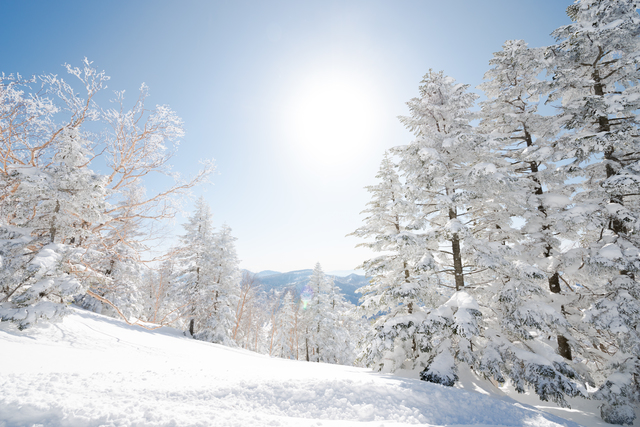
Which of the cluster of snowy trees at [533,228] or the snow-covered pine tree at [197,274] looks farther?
the snow-covered pine tree at [197,274]

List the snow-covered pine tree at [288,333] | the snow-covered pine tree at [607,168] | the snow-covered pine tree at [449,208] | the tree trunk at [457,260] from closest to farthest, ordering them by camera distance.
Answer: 1. the snow-covered pine tree at [607,168]
2. the snow-covered pine tree at [449,208]
3. the tree trunk at [457,260]
4. the snow-covered pine tree at [288,333]

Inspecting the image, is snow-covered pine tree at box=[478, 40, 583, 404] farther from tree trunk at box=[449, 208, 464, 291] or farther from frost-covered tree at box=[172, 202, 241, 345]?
frost-covered tree at box=[172, 202, 241, 345]

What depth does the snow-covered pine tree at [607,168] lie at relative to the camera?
6594 millimetres

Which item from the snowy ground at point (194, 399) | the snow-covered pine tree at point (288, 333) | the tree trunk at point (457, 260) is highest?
the tree trunk at point (457, 260)

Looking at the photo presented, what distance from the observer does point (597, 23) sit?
764 centimetres

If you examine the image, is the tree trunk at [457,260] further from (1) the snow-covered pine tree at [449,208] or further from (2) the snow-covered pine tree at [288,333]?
(2) the snow-covered pine tree at [288,333]

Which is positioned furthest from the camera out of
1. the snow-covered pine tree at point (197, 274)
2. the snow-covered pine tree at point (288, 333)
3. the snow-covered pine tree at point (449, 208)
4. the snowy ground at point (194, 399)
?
the snow-covered pine tree at point (288, 333)

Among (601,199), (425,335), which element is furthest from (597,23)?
(425,335)

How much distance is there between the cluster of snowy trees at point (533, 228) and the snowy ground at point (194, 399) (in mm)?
2286

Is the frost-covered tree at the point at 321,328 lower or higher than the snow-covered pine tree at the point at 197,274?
lower

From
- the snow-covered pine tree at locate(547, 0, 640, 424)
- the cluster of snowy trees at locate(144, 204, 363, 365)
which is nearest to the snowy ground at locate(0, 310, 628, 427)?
the snow-covered pine tree at locate(547, 0, 640, 424)

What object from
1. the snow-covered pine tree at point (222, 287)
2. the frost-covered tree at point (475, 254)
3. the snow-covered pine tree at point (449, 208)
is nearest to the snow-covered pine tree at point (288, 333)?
the snow-covered pine tree at point (222, 287)

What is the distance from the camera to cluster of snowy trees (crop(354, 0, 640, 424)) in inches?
272

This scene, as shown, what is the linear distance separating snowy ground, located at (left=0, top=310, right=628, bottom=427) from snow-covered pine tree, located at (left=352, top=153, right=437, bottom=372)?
2426mm
